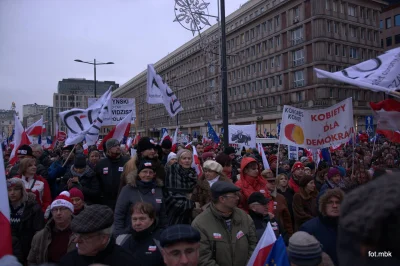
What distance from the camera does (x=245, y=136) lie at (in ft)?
50.6

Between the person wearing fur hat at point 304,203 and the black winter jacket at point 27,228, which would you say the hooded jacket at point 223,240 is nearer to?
the person wearing fur hat at point 304,203

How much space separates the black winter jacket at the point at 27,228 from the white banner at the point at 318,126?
547cm

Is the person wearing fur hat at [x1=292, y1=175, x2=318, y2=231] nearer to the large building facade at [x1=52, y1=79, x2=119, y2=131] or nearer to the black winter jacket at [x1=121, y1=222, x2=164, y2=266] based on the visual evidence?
the black winter jacket at [x1=121, y1=222, x2=164, y2=266]

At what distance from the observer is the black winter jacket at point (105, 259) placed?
8.53 feet

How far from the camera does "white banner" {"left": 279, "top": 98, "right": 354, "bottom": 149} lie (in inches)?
300

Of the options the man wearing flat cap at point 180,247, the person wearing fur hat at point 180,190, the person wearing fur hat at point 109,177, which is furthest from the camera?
the person wearing fur hat at point 109,177

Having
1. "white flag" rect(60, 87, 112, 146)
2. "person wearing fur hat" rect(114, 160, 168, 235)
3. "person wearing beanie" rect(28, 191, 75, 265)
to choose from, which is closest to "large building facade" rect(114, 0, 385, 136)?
"white flag" rect(60, 87, 112, 146)

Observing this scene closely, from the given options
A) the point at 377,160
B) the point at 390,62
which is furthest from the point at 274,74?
the point at 390,62

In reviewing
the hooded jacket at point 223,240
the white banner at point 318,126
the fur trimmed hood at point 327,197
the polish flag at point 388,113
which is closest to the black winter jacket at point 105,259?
the hooded jacket at point 223,240

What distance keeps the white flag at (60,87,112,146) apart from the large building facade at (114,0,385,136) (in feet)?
93.5

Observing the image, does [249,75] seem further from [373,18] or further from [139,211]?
[139,211]

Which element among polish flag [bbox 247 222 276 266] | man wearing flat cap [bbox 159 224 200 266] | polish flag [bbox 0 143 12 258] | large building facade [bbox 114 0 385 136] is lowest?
polish flag [bbox 247 222 276 266]

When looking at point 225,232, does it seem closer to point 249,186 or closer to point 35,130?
point 249,186

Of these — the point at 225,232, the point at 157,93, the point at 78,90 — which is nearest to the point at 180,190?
the point at 225,232
